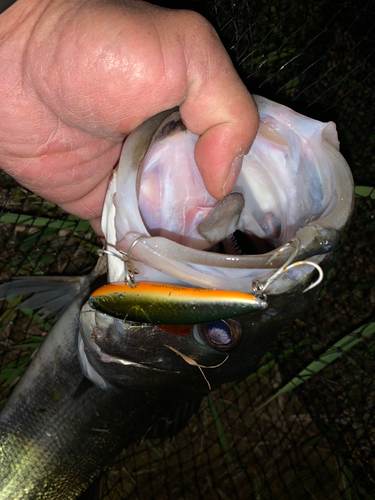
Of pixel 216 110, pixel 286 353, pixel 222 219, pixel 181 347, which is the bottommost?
pixel 286 353

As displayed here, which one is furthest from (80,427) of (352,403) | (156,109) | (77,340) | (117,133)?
(352,403)

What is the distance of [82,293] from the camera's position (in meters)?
2.32

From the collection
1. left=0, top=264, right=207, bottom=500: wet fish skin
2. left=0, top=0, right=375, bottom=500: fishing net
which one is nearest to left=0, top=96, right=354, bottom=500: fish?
left=0, top=264, right=207, bottom=500: wet fish skin

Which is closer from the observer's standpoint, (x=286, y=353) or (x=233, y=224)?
(x=233, y=224)

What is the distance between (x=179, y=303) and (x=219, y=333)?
35 cm

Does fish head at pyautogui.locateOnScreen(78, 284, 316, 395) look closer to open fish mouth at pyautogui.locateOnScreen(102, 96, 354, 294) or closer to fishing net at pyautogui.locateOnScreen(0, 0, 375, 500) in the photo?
open fish mouth at pyautogui.locateOnScreen(102, 96, 354, 294)

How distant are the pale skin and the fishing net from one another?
60.7 inches

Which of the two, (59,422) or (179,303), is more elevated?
(179,303)

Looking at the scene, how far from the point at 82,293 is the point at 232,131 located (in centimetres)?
135

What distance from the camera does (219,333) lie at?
1482 mm

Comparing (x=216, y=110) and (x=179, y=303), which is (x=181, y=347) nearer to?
(x=179, y=303)

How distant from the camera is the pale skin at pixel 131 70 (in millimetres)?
1309

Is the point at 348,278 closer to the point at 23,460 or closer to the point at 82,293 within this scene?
the point at 82,293

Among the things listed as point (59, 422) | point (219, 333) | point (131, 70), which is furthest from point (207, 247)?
point (59, 422)
